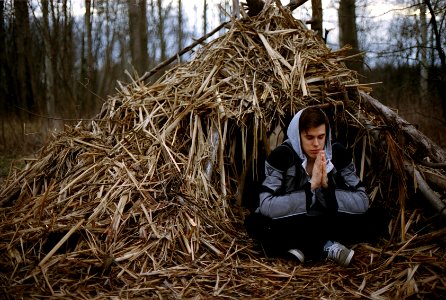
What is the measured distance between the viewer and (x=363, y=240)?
2971mm

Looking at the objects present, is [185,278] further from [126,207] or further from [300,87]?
[300,87]

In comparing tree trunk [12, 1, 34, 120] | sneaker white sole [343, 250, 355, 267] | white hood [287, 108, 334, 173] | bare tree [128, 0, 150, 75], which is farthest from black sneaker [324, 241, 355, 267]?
bare tree [128, 0, 150, 75]

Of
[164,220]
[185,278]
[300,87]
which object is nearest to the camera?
[185,278]

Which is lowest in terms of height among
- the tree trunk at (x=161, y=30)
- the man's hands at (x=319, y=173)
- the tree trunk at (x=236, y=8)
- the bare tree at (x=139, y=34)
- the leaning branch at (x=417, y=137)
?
the man's hands at (x=319, y=173)

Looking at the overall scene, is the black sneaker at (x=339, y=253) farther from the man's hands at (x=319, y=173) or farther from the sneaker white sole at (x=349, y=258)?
the man's hands at (x=319, y=173)

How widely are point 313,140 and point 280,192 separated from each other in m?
0.46

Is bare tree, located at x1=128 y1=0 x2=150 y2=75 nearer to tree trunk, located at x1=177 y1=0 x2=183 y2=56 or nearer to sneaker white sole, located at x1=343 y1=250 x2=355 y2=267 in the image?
sneaker white sole, located at x1=343 y1=250 x2=355 y2=267

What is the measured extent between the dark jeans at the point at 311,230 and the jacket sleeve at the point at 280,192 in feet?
0.21

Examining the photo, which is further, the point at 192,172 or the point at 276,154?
the point at 192,172

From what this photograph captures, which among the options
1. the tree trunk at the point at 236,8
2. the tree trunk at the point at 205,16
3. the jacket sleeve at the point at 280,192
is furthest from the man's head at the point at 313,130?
the tree trunk at the point at 205,16

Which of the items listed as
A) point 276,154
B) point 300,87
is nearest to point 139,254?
point 276,154

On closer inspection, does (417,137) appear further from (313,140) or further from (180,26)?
(180,26)

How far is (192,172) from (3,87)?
782 cm

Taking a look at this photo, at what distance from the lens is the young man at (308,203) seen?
2775 mm
